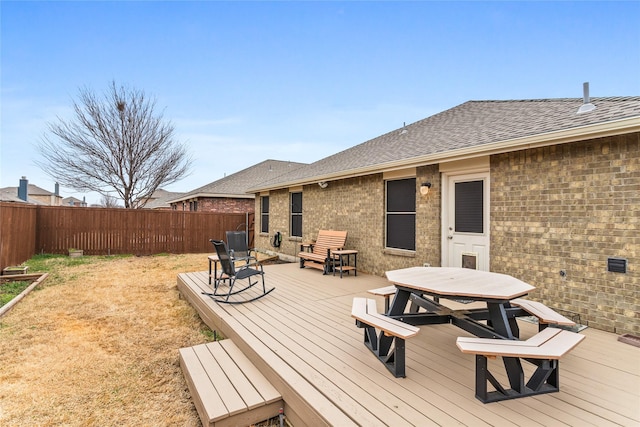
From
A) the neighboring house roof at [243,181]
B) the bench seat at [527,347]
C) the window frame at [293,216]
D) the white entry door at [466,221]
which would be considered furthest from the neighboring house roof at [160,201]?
the bench seat at [527,347]

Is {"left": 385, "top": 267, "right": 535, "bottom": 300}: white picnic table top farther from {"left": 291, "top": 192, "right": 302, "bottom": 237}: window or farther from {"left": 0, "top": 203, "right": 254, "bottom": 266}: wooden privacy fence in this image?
{"left": 0, "top": 203, "right": 254, "bottom": 266}: wooden privacy fence

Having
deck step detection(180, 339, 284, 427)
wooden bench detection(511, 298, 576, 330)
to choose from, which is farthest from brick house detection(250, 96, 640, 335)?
deck step detection(180, 339, 284, 427)

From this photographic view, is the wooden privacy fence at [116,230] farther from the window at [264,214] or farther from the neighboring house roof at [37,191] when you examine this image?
the neighboring house roof at [37,191]

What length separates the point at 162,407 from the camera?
2.69 m

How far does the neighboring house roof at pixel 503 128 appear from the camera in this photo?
3409 mm

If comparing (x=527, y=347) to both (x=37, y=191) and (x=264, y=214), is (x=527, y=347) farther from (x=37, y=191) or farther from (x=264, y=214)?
(x=37, y=191)

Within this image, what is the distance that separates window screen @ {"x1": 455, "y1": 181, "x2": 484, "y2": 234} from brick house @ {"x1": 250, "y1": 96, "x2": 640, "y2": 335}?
16mm

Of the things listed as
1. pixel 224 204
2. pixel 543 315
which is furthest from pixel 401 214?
pixel 224 204

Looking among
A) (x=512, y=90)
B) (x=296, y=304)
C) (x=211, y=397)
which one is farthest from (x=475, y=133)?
(x=512, y=90)

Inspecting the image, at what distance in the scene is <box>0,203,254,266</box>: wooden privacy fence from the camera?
11.2 metres

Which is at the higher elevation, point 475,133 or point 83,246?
point 475,133

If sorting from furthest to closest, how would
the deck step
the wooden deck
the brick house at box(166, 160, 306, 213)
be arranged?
the brick house at box(166, 160, 306, 213), the deck step, the wooden deck

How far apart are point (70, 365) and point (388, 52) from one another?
1181 centimetres

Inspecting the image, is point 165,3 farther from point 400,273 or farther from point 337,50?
point 400,273
